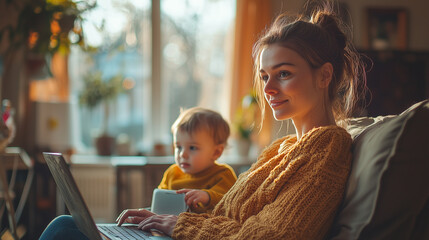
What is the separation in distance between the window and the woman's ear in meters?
3.09

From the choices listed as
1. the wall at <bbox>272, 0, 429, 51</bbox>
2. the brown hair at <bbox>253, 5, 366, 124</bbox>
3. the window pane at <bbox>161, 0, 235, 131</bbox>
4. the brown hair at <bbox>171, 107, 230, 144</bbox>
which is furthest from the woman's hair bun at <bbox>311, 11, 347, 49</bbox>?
the wall at <bbox>272, 0, 429, 51</bbox>

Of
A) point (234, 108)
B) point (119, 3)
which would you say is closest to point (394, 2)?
point (234, 108)

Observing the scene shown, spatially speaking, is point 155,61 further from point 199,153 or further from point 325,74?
point 325,74

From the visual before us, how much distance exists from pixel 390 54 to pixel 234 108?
151 centimetres

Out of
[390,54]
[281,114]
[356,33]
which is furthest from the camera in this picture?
[356,33]

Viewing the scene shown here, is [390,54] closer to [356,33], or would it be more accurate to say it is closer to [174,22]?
[356,33]

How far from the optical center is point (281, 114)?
4.10 feet

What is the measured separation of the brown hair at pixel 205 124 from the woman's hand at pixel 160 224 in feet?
1.70

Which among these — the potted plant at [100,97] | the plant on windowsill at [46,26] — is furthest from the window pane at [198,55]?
the plant on windowsill at [46,26]

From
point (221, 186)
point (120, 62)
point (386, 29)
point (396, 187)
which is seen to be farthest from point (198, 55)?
point (396, 187)

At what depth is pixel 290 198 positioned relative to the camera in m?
1.04

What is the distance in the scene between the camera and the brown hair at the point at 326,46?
1241mm

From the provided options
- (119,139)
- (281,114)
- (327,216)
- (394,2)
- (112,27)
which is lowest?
(119,139)

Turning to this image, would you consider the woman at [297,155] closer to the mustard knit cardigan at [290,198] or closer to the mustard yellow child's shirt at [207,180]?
the mustard knit cardigan at [290,198]
